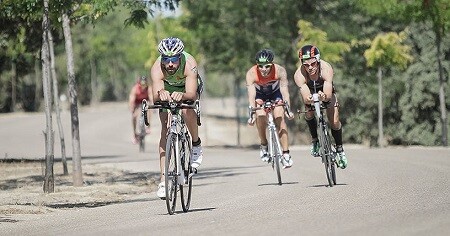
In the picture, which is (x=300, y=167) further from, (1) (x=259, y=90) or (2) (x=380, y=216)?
(2) (x=380, y=216)

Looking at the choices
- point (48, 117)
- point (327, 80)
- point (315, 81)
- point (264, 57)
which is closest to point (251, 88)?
point (264, 57)

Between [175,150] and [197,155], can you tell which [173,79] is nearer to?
[175,150]

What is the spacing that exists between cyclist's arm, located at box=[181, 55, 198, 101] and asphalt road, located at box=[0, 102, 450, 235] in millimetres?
1425

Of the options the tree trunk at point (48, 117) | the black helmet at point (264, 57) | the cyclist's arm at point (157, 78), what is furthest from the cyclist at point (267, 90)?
the cyclist's arm at point (157, 78)

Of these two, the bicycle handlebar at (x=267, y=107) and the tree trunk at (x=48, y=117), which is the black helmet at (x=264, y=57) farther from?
the tree trunk at (x=48, y=117)

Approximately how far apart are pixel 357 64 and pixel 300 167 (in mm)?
30190

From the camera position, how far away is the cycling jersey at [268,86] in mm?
18297

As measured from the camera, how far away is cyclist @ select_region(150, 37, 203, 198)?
1330cm

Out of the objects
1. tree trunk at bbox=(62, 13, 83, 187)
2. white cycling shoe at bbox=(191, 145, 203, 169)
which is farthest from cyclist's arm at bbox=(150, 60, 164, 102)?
tree trunk at bbox=(62, 13, 83, 187)

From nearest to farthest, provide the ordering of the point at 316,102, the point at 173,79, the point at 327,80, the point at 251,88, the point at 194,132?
the point at 173,79, the point at 194,132, the point at 316,102, the point at 327,80, the point at 251,88

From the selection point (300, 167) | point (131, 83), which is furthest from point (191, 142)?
point (131, 83)

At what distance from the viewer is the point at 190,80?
532 inches

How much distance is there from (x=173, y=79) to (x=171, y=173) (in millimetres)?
1228

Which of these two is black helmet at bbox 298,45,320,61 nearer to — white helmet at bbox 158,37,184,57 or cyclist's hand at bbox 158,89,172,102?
white helmet at bbox 158,37,184,57
